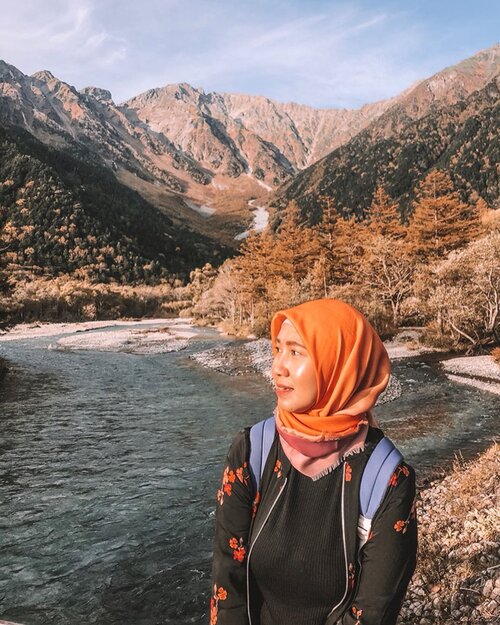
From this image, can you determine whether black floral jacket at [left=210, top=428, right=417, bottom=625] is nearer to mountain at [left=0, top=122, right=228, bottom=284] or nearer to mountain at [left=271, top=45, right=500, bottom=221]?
mountain at [left=0, top=122, right=228, bottom=284]

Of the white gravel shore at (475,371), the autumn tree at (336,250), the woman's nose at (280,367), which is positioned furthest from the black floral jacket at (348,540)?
the autumn tree at (336,250)

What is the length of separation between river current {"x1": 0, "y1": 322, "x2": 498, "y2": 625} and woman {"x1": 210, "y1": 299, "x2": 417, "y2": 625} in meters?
4.02

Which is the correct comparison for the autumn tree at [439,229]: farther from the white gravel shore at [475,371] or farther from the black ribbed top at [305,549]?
the black ribbed top at [305,549]

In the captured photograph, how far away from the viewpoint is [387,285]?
40562 mm

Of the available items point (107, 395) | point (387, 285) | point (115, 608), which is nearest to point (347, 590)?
point (115, 608)

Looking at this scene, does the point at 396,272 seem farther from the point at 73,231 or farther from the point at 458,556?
the point at 73,231

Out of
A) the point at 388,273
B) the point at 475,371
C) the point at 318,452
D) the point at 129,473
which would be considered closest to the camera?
the point at 318,452

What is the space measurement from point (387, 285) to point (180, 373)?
79.5ft

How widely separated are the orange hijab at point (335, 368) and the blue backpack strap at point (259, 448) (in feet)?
0.44

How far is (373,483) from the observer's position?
6.01 feet

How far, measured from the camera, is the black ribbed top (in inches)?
75.0

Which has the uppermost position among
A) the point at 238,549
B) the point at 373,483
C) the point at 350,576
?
the point at 373,483

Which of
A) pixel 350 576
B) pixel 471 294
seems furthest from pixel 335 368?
pixel 471 294

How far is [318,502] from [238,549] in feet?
1.50
